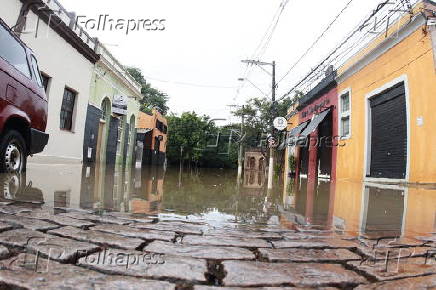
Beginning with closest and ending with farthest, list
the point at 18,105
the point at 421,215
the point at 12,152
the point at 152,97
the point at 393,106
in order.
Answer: the point at 421,215, the point at 18,105, the point at 12,152, the point at 393,106, the point at 152,97

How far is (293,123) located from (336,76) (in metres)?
8.13

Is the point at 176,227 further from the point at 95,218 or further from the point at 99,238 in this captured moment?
the point at 99,238

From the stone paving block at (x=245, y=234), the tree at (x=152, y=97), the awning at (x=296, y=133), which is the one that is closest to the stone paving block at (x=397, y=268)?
the stone paving block at (x=245, y=234)

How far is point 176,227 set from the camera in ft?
9.93

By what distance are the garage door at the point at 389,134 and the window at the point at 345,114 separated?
1.88 metres

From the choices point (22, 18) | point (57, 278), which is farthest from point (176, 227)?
point (22, 18)

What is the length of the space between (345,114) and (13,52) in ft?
38.5

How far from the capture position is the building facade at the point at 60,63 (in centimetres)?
1062

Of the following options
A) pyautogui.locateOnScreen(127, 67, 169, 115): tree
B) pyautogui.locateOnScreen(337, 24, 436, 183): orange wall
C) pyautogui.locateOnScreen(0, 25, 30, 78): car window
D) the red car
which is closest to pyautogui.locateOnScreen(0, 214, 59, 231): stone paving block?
the red car

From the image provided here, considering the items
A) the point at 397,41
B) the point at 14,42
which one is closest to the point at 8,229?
the point at 14,42

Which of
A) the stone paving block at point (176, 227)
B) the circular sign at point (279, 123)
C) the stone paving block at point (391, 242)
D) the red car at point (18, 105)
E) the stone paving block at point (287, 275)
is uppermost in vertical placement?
the circular sign at point (279, 123)

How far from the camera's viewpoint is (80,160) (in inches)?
575

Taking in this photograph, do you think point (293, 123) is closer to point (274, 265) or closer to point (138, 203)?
point (138, 203)

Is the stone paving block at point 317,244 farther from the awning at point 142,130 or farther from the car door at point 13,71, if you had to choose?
the awning at point 142,130
